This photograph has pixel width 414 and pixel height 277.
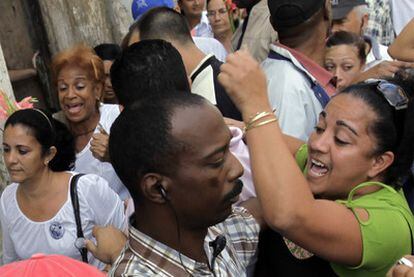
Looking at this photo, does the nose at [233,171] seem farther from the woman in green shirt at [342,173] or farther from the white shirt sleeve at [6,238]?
the white shirt sleeve at [6,238]

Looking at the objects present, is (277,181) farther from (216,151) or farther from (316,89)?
(316,89)

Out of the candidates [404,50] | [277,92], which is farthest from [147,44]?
[404,50]

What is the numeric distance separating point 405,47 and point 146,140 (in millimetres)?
1888

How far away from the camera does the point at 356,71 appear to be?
3670 mm

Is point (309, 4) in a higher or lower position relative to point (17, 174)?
higher

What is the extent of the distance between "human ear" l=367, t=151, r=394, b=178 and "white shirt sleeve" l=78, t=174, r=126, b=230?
1.49 m

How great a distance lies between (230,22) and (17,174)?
12.2 feet

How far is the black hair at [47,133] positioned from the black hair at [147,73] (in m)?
0.86

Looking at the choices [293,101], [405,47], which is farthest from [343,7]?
[293,101]

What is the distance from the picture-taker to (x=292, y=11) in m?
2.62

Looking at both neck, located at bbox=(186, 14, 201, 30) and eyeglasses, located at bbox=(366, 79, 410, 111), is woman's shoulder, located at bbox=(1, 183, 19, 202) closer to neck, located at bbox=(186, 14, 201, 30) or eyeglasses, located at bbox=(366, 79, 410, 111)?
eyeglasses, located at bbox=(366, 79, 410, 111)

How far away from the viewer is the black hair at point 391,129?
1961mm

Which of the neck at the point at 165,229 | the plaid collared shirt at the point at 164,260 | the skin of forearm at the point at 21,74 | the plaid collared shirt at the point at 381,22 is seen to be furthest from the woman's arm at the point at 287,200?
the skin of forearm at the point at 21,74

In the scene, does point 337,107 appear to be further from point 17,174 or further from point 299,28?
point 17,174
